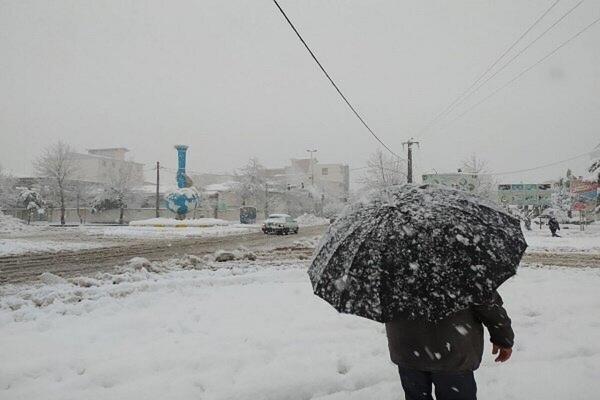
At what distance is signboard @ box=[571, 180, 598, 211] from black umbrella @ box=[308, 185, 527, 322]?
37.5m

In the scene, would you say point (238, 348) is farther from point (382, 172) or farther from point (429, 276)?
point (382, 172)

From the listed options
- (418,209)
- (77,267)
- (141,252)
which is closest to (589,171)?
(141,252)

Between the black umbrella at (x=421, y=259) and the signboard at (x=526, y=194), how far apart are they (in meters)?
47.5

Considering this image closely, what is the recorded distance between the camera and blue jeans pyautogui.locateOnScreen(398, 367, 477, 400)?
235 centimetres

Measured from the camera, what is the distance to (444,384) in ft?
7.75

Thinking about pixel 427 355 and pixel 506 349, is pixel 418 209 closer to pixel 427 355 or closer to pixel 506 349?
pixel 427 355

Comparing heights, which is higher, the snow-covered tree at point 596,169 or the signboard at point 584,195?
the snow-covered tree at point 596,169

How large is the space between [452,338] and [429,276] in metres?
0.42

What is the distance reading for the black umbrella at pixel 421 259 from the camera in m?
2.17

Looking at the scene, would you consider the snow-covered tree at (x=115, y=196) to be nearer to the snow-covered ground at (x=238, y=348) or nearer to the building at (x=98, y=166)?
the building at (x=98, y=166)

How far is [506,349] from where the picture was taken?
2461mm

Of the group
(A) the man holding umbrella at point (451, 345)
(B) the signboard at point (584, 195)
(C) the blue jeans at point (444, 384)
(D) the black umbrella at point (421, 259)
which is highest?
(B) the signboard at point (584, 195)

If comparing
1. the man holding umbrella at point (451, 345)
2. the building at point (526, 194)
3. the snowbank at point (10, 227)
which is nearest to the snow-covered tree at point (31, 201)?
the snowbank at point (10, 227)

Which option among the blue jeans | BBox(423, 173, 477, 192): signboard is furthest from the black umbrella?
BBox(423, 173, 477, 192): signboard
